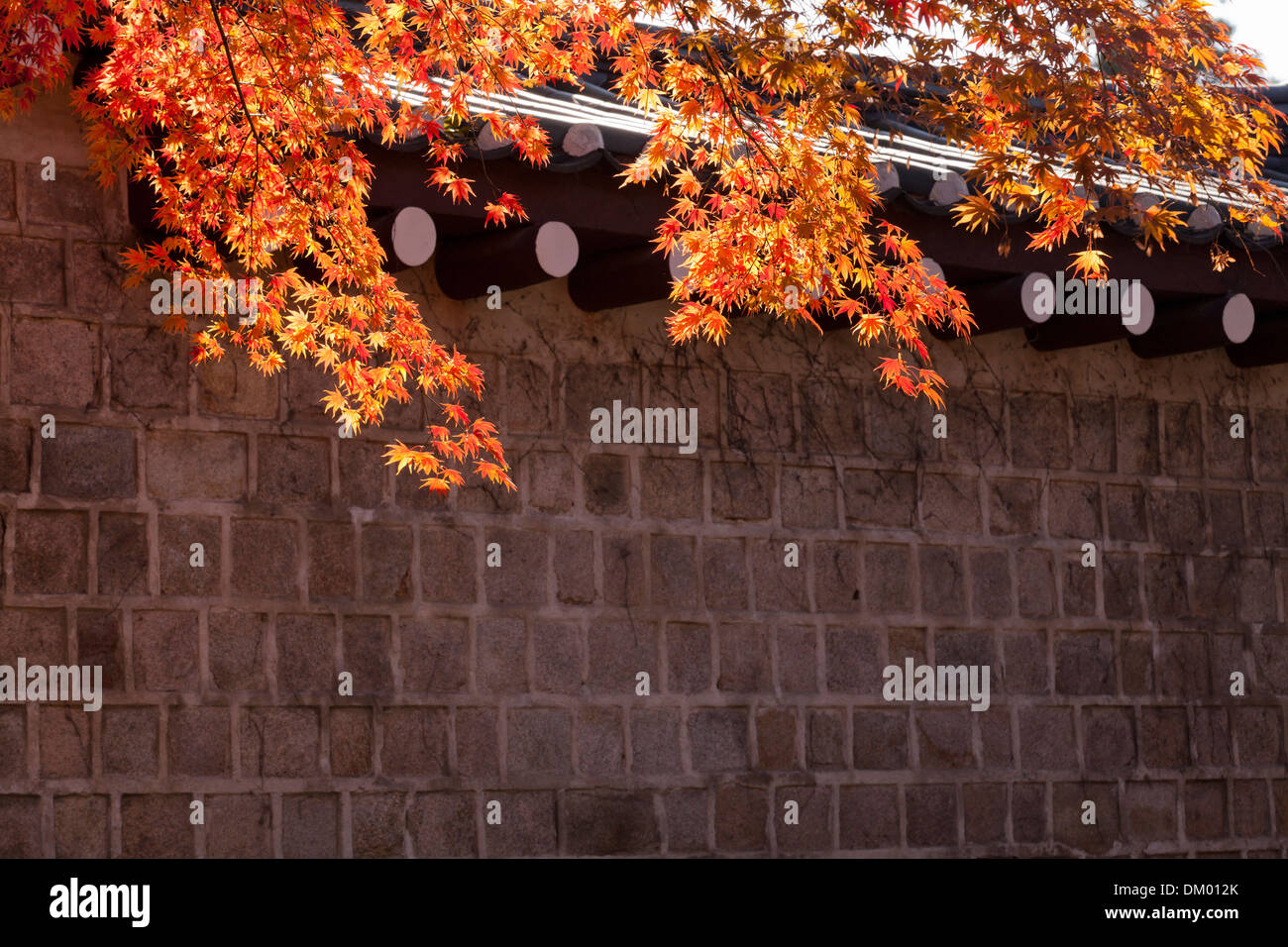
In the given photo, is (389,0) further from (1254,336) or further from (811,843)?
(1254,336)

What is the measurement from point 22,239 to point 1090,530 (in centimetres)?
454

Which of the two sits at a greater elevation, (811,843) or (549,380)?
(549,380)

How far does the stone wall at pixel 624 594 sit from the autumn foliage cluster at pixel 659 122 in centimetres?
41

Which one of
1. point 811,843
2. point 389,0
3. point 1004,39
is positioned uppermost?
point 389,0

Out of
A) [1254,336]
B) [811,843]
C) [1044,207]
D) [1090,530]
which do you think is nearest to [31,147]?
[1044,207]

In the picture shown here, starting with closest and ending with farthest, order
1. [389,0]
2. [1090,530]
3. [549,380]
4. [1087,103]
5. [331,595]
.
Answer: [1087,103] → [389,0] → [331,595] → [549,380] → [1090,530]

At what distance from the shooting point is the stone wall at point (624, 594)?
212 inches

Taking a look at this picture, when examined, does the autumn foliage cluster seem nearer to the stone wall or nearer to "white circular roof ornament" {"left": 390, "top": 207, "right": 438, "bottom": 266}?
"white circular roof ornament" {"left": 390, "top": 207, "right": 438, "bottom": 266}

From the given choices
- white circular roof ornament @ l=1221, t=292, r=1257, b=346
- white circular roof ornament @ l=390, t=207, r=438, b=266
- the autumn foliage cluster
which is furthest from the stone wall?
white circular roof ornament @ l=1221, t=292, r=1257, b=346

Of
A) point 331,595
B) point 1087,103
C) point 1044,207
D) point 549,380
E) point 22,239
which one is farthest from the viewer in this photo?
point 549,380

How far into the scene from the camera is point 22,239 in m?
5.37

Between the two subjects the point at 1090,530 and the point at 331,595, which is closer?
the point at 331,595

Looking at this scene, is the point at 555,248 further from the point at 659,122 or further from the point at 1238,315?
the point at 1238,315
